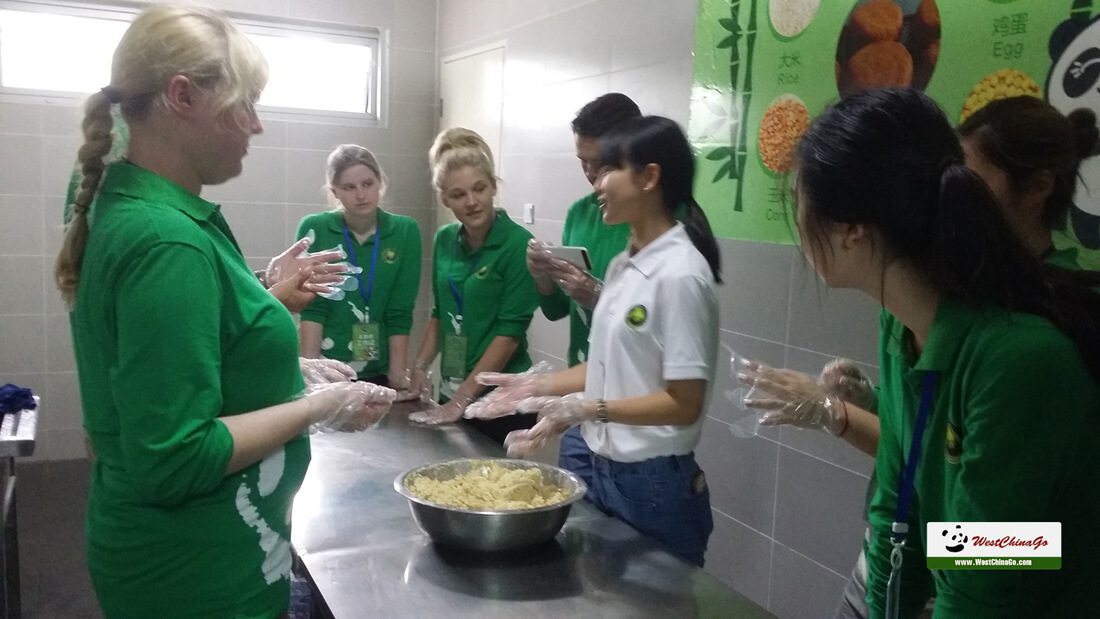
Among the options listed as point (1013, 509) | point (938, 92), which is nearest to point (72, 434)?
point (938, 92)

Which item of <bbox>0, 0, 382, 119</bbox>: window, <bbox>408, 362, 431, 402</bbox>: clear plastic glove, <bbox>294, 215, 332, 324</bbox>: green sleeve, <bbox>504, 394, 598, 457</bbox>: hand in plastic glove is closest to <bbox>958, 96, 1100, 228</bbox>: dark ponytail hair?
<bbox>504, 394, 598, 457</bbox>: hand in plastic glove

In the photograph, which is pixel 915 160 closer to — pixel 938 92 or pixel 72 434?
pixel 938 92

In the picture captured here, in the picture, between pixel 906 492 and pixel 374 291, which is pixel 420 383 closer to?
pixel 374 291

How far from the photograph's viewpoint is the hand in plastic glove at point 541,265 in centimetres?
231

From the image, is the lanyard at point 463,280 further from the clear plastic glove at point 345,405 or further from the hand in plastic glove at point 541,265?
the clear plastic glove at point 345,405

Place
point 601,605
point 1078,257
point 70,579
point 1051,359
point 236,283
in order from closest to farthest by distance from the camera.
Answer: point 1051,359 < point 236,283 < point 601,605 < point 1078,257 < point 70,579

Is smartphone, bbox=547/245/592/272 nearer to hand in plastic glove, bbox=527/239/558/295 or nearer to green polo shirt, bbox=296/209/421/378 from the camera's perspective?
hand in plastic glove, bbox=527/239/558/295

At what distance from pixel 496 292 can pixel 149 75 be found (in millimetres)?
1534

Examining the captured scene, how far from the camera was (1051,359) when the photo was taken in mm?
854

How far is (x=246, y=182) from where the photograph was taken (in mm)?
4359

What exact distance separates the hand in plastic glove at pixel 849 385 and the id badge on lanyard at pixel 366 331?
66.1 inches

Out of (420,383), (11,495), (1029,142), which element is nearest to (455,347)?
Result: (420,383)

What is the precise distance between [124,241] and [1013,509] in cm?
106

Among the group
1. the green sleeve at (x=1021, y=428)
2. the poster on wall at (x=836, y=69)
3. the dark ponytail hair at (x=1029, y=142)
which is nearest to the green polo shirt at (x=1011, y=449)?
the green sleeve at (x=1021, y=428)
